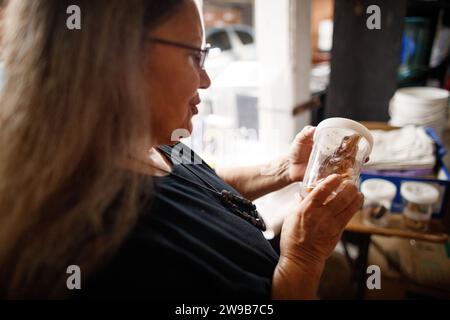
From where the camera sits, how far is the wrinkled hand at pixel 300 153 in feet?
3.39

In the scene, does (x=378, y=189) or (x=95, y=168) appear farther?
(x=378, y=189)

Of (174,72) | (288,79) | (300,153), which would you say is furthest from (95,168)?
(288,79)

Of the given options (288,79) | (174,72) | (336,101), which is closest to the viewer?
(174,72)

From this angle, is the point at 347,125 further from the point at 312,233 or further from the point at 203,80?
the point at 203,80

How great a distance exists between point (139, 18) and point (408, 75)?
281 centimetres

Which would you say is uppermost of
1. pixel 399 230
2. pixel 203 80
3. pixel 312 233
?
pixel 203 80

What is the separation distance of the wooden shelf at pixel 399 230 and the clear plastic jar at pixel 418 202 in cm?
3

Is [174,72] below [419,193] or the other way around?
the other way around

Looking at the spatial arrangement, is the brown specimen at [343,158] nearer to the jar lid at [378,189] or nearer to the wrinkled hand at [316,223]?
the wrinkled hand at [316,223]

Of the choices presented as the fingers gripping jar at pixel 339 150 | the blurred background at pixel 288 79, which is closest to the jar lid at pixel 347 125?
the fingers gripping jar at pixel 339 150

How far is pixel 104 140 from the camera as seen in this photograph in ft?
2.08

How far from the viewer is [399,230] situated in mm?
1478

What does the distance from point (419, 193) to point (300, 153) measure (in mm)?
746
